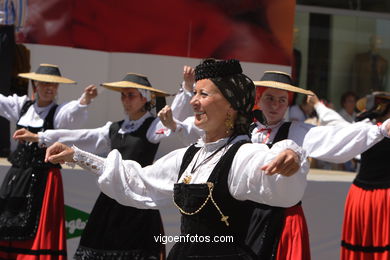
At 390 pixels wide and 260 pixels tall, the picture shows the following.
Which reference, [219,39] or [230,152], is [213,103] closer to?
[230,152]

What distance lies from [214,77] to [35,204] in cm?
266

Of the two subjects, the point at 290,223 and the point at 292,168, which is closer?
the point at 292,168

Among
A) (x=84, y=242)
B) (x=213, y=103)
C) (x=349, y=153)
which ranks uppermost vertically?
(x=213, y=103)

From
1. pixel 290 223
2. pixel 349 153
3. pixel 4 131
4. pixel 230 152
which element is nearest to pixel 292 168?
pixel 230 152

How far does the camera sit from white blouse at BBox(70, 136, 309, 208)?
2.42 metres

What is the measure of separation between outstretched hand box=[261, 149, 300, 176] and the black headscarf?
453mm

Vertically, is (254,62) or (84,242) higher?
(254,62)

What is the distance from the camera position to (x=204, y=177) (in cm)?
267

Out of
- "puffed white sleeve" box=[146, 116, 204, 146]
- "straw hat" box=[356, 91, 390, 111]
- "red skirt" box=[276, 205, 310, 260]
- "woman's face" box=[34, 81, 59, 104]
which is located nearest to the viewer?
"red skirt" box=[276, 205, 310, 260]

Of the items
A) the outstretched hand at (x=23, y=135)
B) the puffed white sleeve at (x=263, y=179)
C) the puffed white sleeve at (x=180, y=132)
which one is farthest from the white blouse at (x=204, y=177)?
the puffed white sleeve at (x=180, y=132)

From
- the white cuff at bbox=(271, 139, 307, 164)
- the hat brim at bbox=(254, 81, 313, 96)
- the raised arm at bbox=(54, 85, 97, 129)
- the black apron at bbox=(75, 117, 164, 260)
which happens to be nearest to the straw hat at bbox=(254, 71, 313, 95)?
the hat brim at bbox=(254, 81, 313, 96)

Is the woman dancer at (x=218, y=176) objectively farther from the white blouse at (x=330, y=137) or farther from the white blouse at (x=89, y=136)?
the white blouse at (x=89, y=136)

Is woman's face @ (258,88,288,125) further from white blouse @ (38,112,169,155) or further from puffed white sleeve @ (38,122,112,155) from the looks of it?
puffed white sleeve @ (38,122,112,155)

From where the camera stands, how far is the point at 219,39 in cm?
684
